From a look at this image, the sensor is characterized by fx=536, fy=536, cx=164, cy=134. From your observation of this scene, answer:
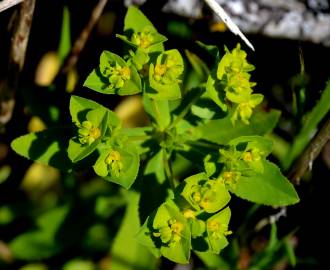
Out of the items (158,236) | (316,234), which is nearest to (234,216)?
(316,234)

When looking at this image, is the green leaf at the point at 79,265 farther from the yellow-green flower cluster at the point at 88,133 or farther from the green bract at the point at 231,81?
the green bract at the point at 231,81

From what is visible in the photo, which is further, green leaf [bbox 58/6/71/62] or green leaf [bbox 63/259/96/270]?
green leaf [bbox 63/259/96/270]

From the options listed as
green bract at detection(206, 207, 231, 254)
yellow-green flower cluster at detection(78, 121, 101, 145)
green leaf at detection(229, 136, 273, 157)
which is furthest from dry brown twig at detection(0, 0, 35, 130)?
green bract at detection(206, 207, 231, 254)

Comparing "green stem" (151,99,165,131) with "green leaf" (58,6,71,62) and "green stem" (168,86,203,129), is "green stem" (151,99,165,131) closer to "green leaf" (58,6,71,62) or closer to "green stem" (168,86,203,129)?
"green stem" (168,86,203,129)

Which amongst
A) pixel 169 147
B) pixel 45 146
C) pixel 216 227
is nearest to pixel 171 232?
pixel 216 227

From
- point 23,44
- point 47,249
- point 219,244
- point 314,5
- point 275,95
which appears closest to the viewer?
point 219,244

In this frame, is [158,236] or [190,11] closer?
[158,236]

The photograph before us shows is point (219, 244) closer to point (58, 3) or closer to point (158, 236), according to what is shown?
point (158, 236)
